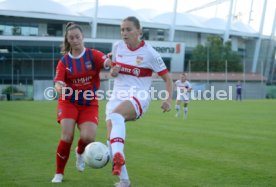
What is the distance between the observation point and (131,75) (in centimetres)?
666

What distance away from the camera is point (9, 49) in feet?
228

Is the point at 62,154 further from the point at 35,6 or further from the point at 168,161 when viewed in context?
the point at 35,6

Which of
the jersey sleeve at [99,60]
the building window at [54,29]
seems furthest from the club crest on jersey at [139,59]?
the building window at [54,29]

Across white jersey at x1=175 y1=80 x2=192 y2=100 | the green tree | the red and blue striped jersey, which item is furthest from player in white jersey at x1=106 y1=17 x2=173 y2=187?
the green tree

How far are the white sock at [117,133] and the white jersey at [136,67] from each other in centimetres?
46

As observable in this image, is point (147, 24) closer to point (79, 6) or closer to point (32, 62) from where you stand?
point (79, 6)

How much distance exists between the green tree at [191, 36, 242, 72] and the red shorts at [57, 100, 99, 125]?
63.2 m

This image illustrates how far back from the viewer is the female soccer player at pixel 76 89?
702 cm

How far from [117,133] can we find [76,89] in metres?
1.33

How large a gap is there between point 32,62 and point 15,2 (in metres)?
13.2

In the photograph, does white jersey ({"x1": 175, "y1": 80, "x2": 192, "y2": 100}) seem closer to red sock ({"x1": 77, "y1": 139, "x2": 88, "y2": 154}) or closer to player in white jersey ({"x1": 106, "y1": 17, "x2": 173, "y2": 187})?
red sock ({"x1": 77, "y1": 139, "x2": 88, "y2": 154})

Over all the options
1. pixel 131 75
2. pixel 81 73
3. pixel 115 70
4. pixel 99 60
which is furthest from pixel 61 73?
pixel 131 75

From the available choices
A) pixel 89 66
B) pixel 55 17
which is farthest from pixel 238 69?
pixel 89 66

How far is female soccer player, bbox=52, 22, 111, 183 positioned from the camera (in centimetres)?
702
